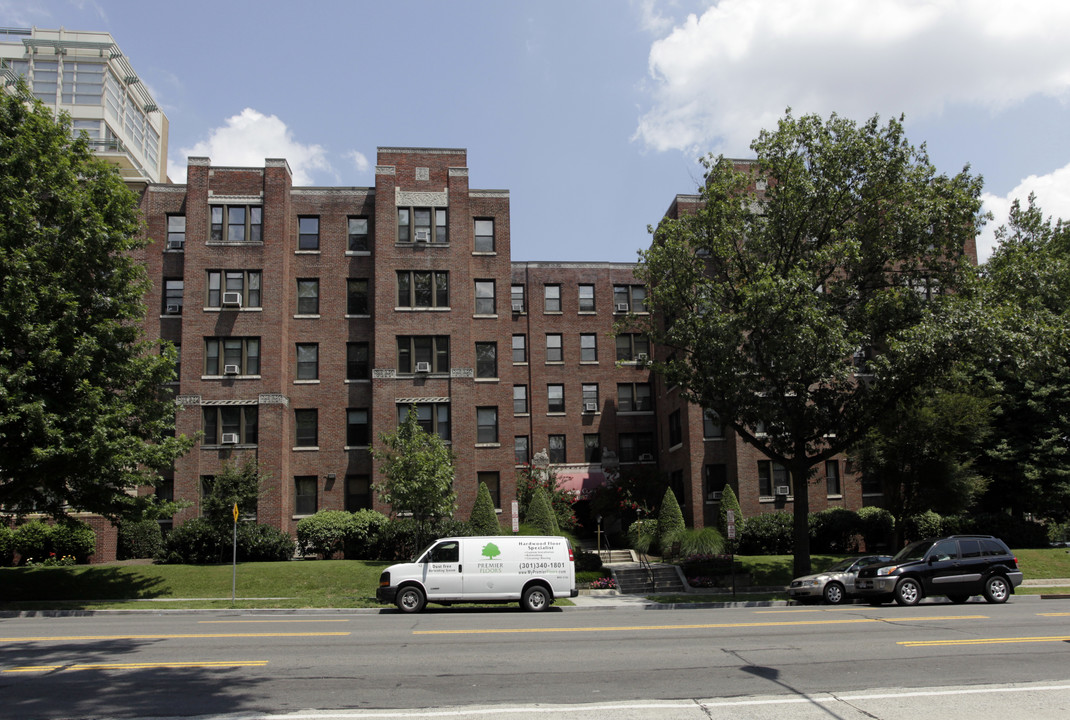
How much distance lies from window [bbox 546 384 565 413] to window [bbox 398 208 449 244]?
1168 centimetres

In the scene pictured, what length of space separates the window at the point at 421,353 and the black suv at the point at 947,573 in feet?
67.5

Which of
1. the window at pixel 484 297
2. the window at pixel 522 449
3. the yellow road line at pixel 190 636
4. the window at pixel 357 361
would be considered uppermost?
the window at pixel 484 297

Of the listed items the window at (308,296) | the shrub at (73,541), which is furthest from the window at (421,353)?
the shrub at (73,541)

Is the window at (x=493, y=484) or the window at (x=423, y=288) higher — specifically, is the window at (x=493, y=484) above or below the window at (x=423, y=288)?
below

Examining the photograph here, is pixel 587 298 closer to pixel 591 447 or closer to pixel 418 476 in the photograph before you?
pixel 591 447

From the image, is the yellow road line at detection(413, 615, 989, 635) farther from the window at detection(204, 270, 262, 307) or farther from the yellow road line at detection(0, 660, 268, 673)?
the window at detection(204, 270, 262, 307)

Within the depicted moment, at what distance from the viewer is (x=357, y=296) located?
38000 mm

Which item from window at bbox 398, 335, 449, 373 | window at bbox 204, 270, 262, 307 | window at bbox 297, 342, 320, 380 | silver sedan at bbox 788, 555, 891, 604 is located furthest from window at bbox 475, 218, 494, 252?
silver sedan at bbox 788, 555, 891, 604

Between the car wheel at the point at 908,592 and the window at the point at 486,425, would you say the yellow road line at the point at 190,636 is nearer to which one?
the car wheel at the point at 908,592

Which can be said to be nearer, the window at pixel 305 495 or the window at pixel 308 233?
the window at pixel 305 495

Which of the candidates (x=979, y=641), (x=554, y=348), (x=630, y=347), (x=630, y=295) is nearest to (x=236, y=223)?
(x=554, y=348)

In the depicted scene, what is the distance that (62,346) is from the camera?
77.2 feet

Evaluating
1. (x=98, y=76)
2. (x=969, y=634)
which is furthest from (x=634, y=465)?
(x=98, y=76)

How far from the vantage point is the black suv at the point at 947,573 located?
69.7ft
